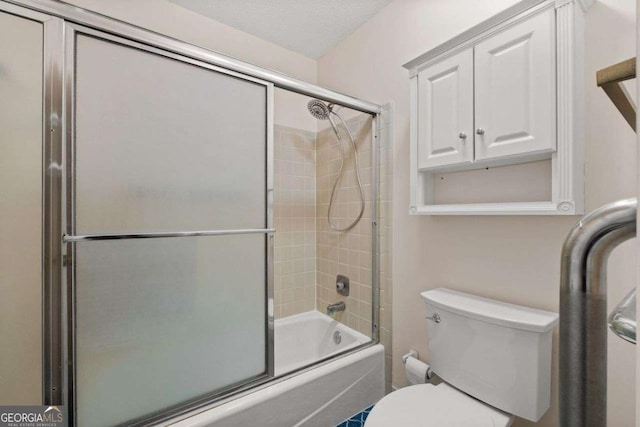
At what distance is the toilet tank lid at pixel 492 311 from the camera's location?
3.38 feet

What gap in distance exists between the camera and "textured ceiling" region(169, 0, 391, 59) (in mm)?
1760

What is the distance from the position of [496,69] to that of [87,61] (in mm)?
1429

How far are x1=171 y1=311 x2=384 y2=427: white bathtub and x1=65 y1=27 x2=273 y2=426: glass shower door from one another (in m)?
0.08

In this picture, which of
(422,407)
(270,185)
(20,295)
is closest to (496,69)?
(270,185)

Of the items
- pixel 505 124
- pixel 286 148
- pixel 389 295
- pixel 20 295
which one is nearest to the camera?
pixel 20 295

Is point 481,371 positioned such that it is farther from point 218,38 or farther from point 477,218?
point 218,38

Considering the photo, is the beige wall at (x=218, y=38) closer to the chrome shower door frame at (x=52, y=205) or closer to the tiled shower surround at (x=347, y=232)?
the tiled shower surround at (x=347, y=232)

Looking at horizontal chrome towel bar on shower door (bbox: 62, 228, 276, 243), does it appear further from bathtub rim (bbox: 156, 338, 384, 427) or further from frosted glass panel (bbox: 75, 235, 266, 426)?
bathtub rim (bbox: 156, 338, 384, 427)

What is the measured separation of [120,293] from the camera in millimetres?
988

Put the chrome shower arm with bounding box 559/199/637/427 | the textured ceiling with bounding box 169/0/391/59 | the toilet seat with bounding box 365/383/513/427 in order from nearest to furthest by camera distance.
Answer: the chrome shower arm with bounding box 559/199/637/427 < the toilet seat with bounding box 365/383/513/427 < the textured ceiling with bounding box 169/0/391/59

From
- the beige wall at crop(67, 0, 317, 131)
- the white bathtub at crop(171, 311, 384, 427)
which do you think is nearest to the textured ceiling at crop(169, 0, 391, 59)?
the beige wall at crop(67, 0, 317, 131)

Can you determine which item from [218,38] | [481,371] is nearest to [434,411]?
[481,371]

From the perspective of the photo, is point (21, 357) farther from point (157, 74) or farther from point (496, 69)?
point (496, 69)

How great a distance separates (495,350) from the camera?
1.11 m
